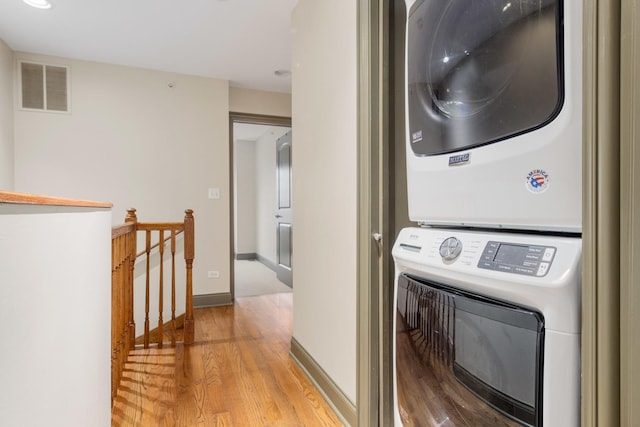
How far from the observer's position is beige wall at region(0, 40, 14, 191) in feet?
9.83

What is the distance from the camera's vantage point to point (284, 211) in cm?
499

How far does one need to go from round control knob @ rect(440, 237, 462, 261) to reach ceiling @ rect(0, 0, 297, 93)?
2209mm

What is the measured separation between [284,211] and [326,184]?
3.13 m

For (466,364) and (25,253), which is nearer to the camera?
(25,253)

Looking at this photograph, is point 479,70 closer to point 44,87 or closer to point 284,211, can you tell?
point 44,87

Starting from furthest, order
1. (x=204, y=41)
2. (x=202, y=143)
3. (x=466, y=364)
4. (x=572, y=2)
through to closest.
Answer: (x=202, y=143) → (x=204, y=41) → (x=466, y=364) → (x=572, y=2)

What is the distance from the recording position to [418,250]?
102 cm

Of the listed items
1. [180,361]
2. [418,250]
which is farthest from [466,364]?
[180,361]

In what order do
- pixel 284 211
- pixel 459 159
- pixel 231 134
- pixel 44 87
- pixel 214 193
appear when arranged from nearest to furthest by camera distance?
pixel 459 159, pixel 44 87, pixel 214 193, pixel 231 134, pixel 284 211

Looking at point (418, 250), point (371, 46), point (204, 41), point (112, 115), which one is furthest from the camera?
point (112, 115)

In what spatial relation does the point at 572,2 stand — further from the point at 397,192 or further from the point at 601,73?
the point at 397,192

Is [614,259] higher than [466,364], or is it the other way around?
[614,259]

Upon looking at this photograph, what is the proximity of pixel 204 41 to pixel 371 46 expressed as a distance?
2.14 metres

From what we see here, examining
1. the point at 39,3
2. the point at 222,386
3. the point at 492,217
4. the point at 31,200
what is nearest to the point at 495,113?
the point at 492,217
